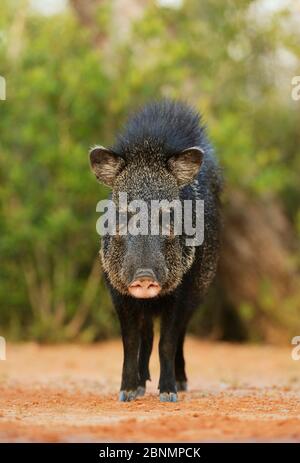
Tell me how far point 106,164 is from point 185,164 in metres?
0.55

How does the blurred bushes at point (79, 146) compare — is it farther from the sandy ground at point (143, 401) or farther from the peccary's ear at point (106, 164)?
the peccary's ear at point (106, 164)

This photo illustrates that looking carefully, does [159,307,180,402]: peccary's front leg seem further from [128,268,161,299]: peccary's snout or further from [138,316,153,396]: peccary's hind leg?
[128,268,161,299]: peccary's snout

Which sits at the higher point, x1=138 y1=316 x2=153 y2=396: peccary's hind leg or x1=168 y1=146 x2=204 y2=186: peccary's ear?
x1=168 y1=146 x2=204 y2=186: peccary's ear

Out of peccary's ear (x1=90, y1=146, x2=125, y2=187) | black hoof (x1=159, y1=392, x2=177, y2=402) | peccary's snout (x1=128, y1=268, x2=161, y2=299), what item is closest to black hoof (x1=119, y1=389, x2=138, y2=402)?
black hoof (x1=159, y1=392, x2=177, y2=402)

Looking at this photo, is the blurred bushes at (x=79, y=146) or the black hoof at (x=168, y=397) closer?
the black hoof at (x=168, y=397)

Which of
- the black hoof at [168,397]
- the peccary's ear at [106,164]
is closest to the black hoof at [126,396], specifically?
the black hoof at [168,397]

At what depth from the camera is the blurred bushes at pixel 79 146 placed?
1270cm

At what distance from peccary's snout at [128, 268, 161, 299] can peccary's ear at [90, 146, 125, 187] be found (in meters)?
0.98

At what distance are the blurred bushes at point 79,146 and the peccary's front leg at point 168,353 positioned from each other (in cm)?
635

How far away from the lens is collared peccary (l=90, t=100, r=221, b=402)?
229 inches

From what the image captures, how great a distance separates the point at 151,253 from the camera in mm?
5766

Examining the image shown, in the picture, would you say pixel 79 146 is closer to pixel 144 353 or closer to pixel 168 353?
pixel 144 353

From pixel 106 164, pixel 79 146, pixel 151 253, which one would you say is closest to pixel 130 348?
pixel 151 253

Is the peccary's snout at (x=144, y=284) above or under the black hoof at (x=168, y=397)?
above
